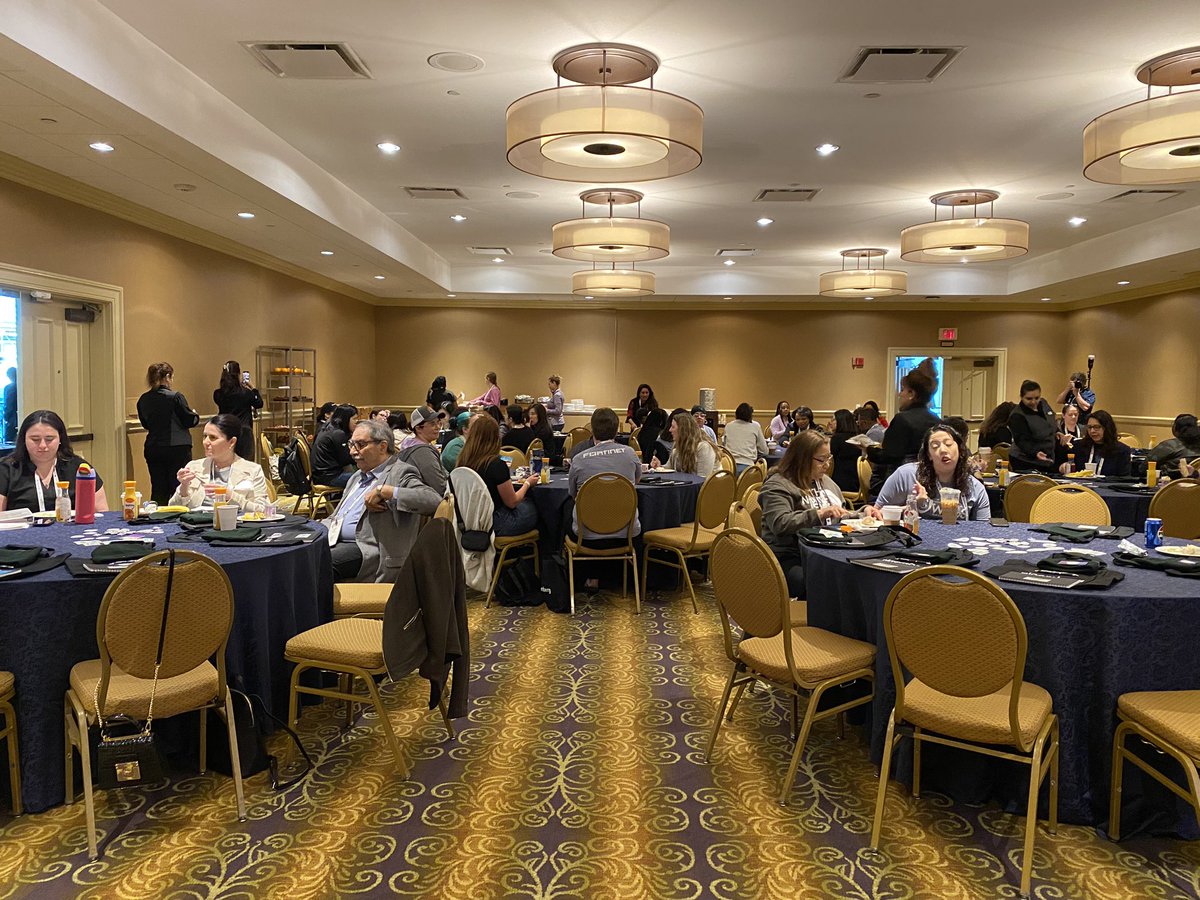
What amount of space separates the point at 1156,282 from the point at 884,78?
9.22 meters

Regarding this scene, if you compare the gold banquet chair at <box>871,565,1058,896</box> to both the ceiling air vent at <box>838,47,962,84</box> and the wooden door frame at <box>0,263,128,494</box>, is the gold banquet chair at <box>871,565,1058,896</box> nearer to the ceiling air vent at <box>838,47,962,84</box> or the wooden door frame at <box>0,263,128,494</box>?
the ceiling air vent at <box>838,47,962,84</box>

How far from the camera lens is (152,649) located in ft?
9.10

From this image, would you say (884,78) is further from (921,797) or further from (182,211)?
(182,211)

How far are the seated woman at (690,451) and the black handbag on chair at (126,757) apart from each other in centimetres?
501

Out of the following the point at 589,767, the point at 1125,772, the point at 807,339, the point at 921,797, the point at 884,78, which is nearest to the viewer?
the point at 1125,772

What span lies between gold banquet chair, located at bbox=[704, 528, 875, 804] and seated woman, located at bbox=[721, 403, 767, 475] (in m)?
6.00

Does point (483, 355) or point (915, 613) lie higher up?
point (483, 355)

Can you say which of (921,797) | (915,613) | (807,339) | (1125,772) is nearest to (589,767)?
(921,797)

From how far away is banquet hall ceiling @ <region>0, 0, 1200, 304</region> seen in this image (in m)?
4.69

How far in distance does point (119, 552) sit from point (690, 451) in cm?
482

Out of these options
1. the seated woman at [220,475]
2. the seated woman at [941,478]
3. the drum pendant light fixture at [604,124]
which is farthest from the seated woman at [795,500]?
the seated woman at [220,475]

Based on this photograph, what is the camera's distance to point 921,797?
3.20 meters

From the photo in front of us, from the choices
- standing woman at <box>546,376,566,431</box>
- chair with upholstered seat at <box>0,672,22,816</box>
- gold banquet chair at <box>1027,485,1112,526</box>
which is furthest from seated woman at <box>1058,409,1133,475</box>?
standing woman at <box>546,376,566,431</box>

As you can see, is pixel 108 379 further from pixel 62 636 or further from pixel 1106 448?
pixel 1106 448
